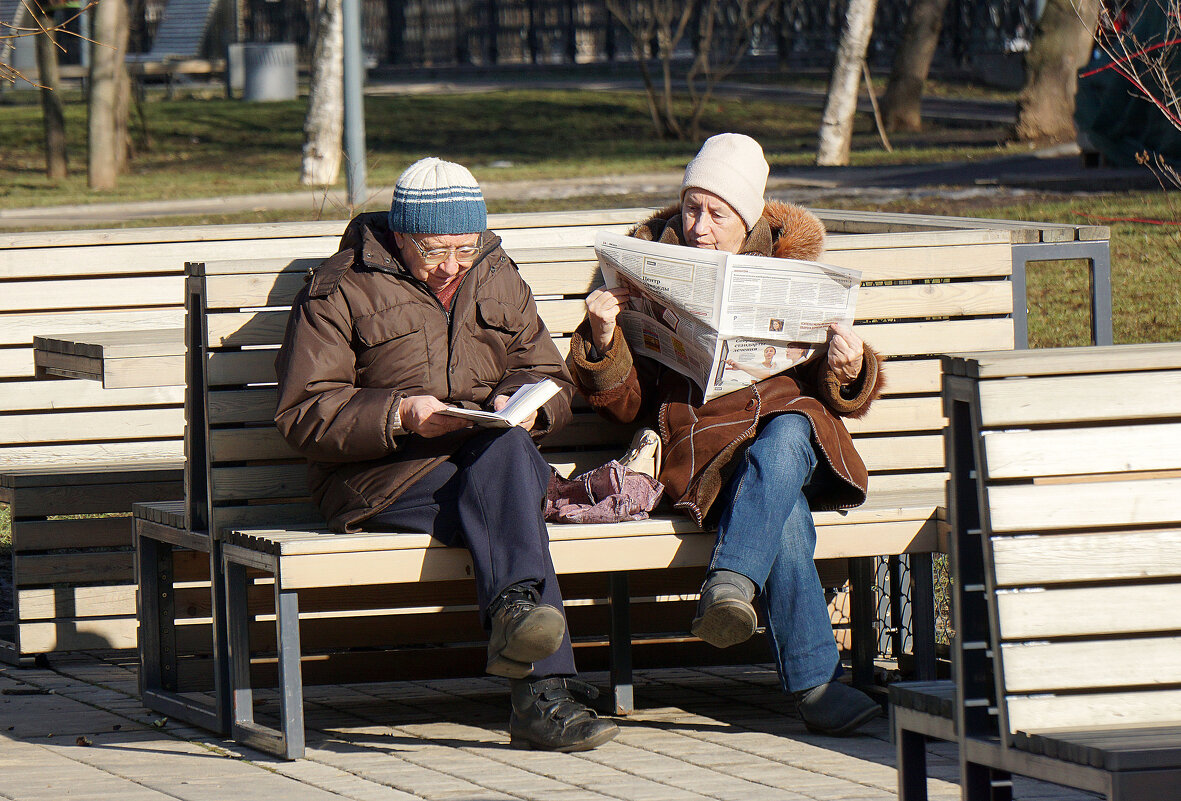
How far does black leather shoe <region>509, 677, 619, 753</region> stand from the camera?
4547 millimetres

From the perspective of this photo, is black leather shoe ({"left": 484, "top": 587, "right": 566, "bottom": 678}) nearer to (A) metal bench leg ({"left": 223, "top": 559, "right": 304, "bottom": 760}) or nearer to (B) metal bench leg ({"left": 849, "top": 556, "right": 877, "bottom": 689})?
(A) metal bench leg ({"left": 223, "top": 559, "right": 304, "bottom": 760})

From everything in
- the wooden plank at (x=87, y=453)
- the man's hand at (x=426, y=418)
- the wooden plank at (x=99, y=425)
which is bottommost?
the wooden plank at (x=87, y=453)

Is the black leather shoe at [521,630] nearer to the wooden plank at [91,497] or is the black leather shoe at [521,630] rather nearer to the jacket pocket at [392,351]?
the jacket pocket at [392,351]

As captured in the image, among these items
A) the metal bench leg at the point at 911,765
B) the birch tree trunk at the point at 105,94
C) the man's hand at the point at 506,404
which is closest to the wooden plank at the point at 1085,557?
the metal bench leg at the point at 911,765

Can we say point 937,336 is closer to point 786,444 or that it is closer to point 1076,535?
point 786,444

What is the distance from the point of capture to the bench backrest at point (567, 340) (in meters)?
4.83

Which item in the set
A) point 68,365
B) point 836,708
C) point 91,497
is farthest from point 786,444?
point 91,497

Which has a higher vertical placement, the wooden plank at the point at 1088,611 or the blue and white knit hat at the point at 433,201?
the blue and white knit hat at the point at 433,201

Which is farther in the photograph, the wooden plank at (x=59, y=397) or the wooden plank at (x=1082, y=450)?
the wooden plank at (x=59, y=397)

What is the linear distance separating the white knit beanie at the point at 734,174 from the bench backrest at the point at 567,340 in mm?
478

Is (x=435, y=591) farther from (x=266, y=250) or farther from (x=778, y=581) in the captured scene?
(x=266, y=250)

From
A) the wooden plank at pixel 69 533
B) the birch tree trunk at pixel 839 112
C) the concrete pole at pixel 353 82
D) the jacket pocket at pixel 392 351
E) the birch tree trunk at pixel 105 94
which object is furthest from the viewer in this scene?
the birch tree trunk at pixel 839 112

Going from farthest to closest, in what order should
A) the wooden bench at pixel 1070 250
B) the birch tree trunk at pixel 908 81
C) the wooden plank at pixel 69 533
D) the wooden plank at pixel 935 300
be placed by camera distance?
the birch tree trunk at pixel 908 81
the wooden plank at pixel 69 533
the wooden bench at pixel 1070 250
the wooden plank at pixel 935 300

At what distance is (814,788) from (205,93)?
3234cm
